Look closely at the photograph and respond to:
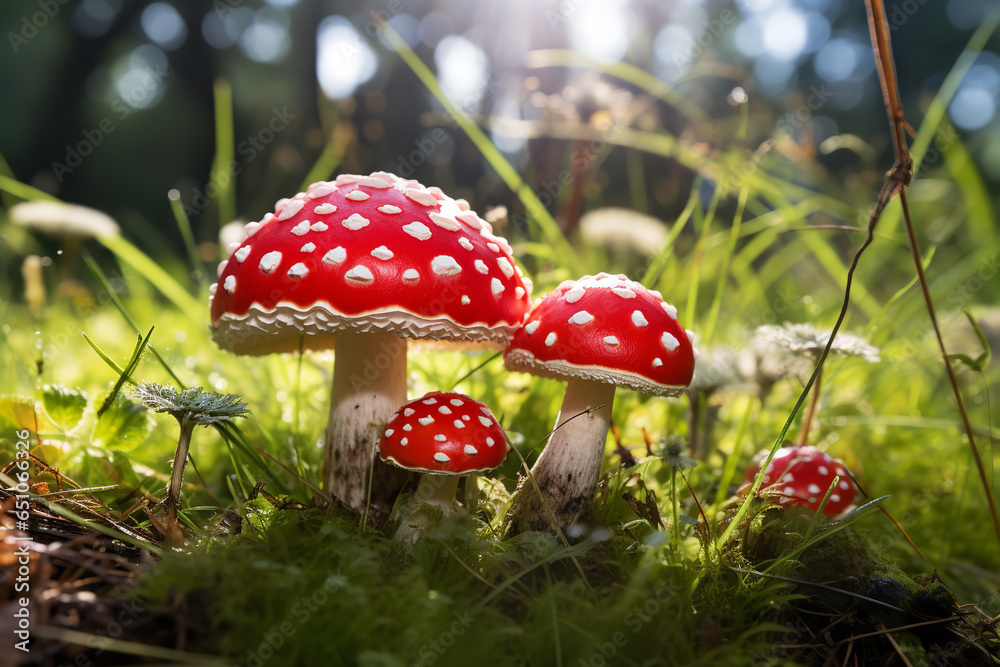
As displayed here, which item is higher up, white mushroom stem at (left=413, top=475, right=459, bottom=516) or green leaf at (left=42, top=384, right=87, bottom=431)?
green leaf at (left=42, top=384, right=87, bottom=431)

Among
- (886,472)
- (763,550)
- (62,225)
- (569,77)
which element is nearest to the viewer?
(763,550)

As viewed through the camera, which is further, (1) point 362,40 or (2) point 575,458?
(1) point 362,40

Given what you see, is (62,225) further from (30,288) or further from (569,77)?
(569,77)

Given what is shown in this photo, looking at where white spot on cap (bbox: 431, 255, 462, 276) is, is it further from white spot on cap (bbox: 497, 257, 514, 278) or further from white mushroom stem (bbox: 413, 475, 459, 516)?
white mushroom stem (bbox: 413, 475, 459, 516)

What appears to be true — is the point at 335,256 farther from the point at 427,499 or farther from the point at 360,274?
the point at 427,499

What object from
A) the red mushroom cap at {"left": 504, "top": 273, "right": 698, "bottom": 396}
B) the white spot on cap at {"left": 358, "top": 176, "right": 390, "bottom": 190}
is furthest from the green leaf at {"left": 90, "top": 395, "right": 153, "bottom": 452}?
the red mushroom cap at {"left": 504, "top": 273, "right": 698, "bottom": 396}

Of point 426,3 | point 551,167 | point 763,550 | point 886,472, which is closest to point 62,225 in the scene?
point 551,167

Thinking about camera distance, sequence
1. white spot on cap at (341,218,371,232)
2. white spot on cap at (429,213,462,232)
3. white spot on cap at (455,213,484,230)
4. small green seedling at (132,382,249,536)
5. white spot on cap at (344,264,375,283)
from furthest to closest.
→ white spot on cap at (455,213,484,230), white spot on cap at (429,213,462,232), white spot on cap at (341,218,371,232), white spot on cap at (344,264,375,283), small green seedling at (132,382,249,536)
